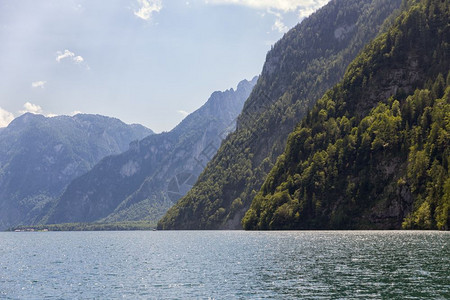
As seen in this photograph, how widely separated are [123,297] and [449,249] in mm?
65248

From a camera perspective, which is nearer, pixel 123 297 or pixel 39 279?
pixel 123 297

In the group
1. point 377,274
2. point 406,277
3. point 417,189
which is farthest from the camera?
point 417,189

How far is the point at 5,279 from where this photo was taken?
252ft

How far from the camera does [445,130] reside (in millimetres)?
187375

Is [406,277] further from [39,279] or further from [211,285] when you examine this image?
[39,279]

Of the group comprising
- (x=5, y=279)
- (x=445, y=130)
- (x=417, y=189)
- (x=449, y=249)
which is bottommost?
(x=5, y=279)

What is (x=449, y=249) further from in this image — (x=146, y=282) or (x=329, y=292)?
(x=146, y=282)

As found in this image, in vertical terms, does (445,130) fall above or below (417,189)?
above

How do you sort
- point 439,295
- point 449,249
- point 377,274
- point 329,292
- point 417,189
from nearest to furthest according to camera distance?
point 439,295 → point 329,292 → point 377,274 → point 449,249 → point 417,189

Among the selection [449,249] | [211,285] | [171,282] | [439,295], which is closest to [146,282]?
[171,282]

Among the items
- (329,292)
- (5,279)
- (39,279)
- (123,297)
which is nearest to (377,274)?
(329,292)

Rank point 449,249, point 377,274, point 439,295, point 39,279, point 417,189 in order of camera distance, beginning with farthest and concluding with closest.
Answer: point 417,189, point 449,249, point 39,279, point 377,274, point 439,295

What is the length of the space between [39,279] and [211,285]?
30.7 metres

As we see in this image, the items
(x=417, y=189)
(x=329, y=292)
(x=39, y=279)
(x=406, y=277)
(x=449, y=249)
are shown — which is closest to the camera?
(x=329, y=292)
